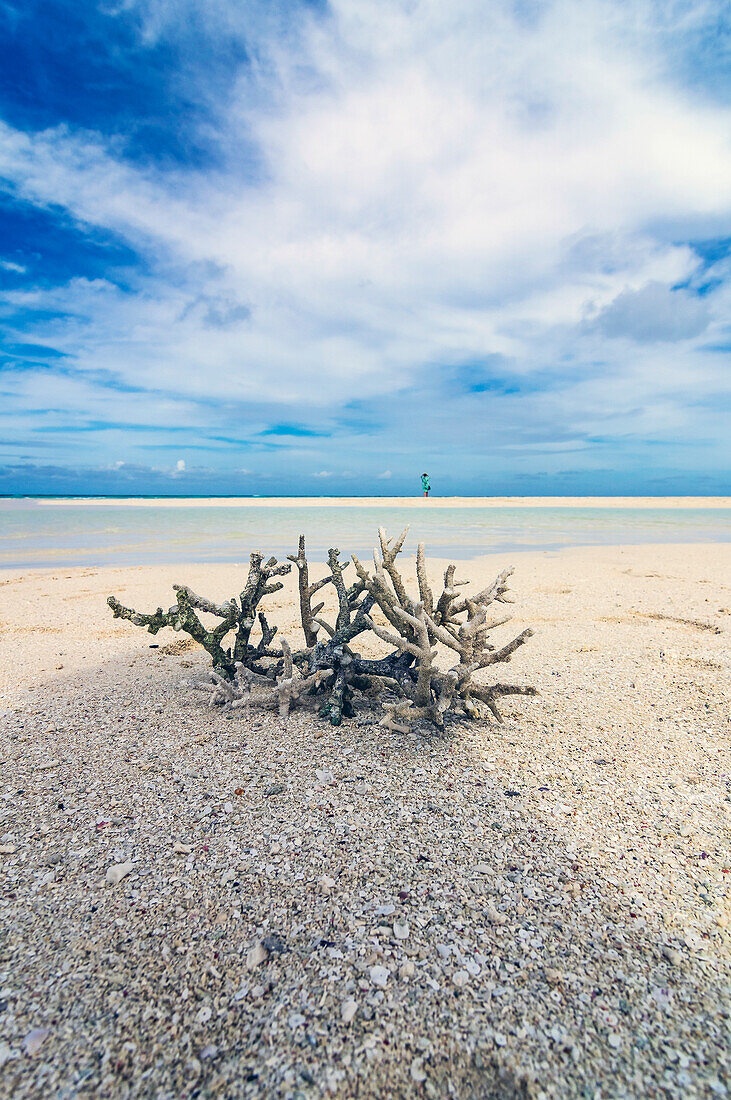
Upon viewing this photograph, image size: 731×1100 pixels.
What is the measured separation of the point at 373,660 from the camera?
3.40 metres

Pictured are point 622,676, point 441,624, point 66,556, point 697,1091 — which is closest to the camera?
point 697,1091

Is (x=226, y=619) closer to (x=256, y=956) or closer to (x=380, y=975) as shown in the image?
(x=256, y=956)

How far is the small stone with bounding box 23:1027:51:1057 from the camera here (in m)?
1.38

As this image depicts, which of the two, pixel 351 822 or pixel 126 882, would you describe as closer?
pixel 126 882

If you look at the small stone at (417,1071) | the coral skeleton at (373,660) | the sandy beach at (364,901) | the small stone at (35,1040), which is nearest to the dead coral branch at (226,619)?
the coral skeleton at (373,660)

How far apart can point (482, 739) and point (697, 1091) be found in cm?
177

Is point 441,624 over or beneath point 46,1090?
Answer: over

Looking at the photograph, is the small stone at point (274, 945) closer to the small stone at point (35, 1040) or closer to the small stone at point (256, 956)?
the small stone at point (256, 956)

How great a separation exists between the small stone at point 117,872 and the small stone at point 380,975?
A: 99cm

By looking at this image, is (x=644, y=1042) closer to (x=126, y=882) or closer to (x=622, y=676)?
(x=126, y=882)

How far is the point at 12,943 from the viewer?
5.58 feet

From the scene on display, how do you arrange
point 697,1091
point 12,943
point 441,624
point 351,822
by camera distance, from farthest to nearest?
point 441,624, point 351,822, point 12,943, point 697,1091

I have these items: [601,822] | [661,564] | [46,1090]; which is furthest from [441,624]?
[661,564]

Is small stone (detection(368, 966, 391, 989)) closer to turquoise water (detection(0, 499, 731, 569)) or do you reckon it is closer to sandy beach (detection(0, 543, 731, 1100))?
sandy beach (detection(0, 543, 731, 1100))
